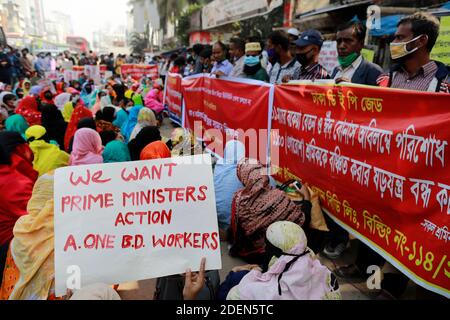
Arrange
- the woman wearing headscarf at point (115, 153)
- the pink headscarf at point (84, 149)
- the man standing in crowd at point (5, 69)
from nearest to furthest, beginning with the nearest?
1. the pink headscarf at point (84, 149)
2. the woman wearing headscarf at point (115, 153)
3. the man standing in crowd at point (5, 69)

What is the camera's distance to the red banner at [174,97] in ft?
29.6

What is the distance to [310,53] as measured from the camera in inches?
161

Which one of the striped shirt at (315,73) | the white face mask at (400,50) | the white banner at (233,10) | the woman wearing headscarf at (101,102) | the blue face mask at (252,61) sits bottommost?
the woman wearing headscarf at (101,102)

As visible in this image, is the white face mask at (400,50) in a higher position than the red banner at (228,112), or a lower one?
higher

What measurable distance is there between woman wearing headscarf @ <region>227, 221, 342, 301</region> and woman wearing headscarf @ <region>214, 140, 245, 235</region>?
1.53m

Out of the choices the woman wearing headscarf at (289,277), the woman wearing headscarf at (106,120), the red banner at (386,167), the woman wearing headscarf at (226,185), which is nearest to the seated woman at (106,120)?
the woman wearing headscarf at (106,120)

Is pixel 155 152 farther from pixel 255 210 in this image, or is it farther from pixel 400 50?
pixel 400 50

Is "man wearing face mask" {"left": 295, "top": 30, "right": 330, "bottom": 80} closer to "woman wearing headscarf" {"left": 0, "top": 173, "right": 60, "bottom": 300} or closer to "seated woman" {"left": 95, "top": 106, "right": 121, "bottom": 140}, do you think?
"woman wearing headscarf" {"left": 0, "top": 173, "right": 60, "bottom": 300}

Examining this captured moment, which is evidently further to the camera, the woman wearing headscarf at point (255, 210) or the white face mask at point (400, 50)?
the woman wearing headscarf at point (255, 210)

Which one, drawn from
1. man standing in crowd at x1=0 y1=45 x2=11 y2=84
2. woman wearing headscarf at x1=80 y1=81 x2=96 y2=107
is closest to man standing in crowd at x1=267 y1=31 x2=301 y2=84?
woman wearing headscarf at x1=80 y1=81 x2=96 y2=107

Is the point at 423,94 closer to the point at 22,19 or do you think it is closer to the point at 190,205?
the point at 190,205

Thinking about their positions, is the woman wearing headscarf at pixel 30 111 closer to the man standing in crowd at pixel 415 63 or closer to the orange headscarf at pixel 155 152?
the orange headscarf at pixel 155 152

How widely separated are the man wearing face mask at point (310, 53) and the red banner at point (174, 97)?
487cm
